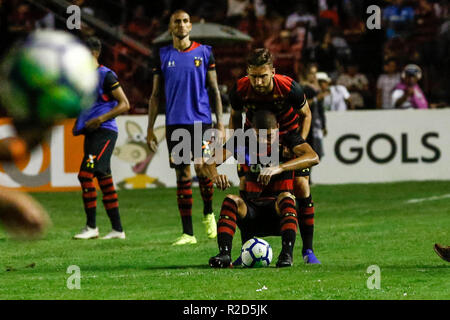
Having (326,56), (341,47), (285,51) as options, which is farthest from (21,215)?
(285,51)

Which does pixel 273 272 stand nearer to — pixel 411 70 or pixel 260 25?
pixel 411 70

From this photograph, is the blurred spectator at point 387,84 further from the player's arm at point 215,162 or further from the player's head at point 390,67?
the player's arm at point 215,162

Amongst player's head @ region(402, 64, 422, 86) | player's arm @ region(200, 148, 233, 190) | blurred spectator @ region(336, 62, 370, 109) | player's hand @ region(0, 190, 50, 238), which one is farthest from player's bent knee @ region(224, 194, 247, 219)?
blurred spectator @ region(336, 62, 370, 109)

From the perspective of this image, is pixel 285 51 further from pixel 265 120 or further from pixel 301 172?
pixel 265 120

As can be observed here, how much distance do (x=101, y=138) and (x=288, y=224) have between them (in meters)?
3.65

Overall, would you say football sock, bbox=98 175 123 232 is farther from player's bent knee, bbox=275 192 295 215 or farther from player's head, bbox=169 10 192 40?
player's bent knee, bbox=275 192 295 215

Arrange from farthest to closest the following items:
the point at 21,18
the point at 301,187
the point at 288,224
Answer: the point at 21,18, the point at 301,187, the point at 288,224

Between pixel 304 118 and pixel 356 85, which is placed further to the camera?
pixel 356 85

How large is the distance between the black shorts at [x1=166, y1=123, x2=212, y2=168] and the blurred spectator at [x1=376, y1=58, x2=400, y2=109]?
9283mm

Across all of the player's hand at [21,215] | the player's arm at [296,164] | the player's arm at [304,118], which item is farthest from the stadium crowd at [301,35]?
the player's hand at [21,215]

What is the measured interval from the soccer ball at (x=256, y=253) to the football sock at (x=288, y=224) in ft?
0.53

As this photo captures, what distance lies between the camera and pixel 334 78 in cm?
1997

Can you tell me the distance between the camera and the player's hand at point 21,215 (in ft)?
11.3

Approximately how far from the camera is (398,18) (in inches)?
856
